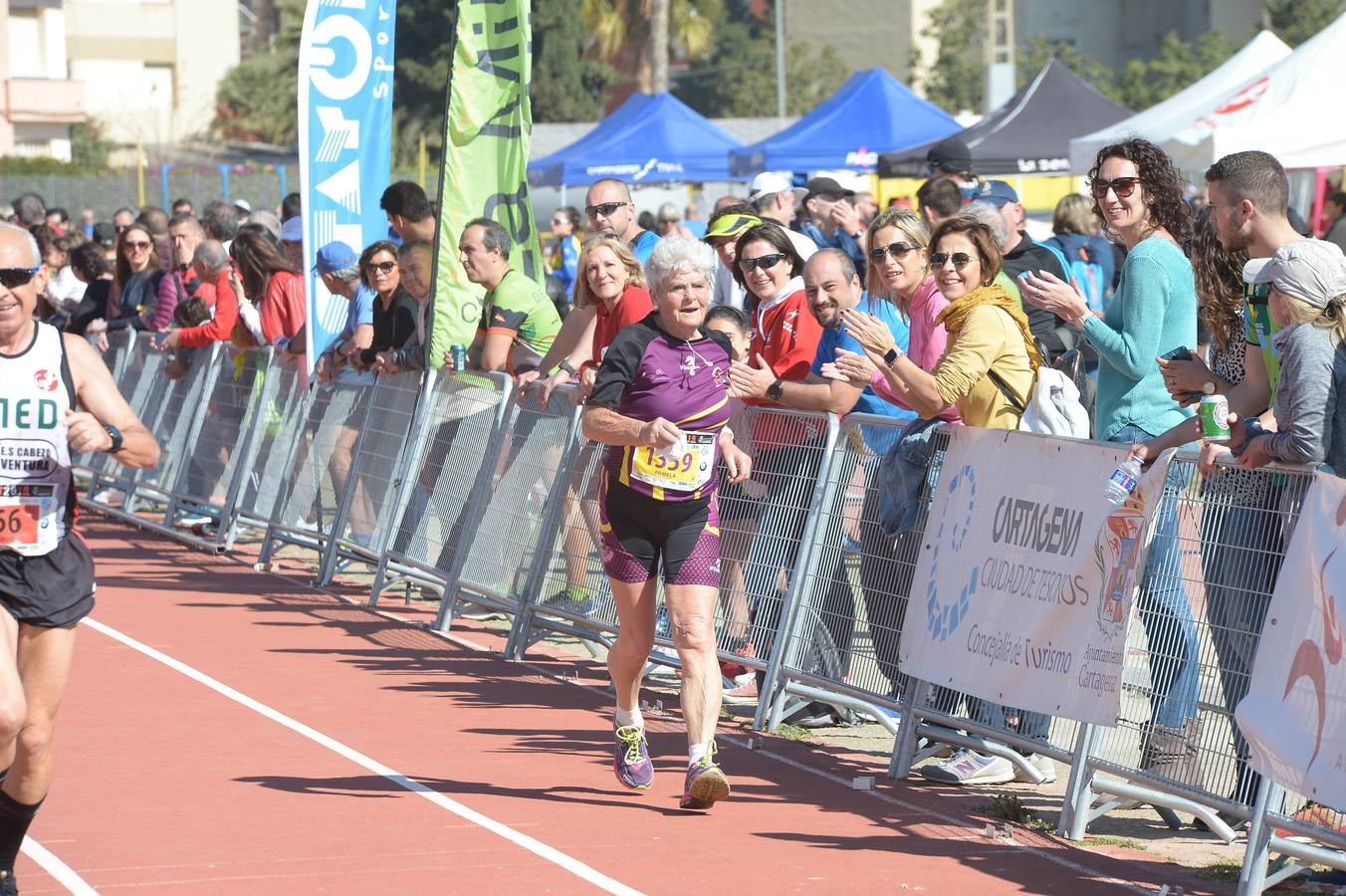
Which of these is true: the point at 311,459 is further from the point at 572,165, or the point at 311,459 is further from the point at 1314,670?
the point at 572,165

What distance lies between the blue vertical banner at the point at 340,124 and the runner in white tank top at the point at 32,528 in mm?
7771

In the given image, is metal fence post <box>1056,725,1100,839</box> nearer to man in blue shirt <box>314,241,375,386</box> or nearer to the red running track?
the red running track

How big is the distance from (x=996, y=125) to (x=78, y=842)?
15.0 metres

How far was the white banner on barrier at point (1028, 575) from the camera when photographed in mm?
7020

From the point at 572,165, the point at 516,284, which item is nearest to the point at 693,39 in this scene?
the point at 572,165

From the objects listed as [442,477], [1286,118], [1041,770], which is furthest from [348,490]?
[1286,118]

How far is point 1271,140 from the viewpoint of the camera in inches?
602

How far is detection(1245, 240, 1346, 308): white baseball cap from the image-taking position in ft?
20.3

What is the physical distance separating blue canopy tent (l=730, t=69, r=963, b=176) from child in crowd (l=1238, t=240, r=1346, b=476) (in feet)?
58.1

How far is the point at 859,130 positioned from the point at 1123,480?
1789 centimetres

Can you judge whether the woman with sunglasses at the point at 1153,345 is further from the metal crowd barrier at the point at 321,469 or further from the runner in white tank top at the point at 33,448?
the metal crowd barrier at the point at 321,469

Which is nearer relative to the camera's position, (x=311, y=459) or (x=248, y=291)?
(x=311, y=459)

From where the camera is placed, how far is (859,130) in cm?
2439

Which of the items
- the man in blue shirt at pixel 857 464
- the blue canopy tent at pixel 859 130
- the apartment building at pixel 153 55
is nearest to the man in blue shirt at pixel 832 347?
the man in blue shirt at pixel 857 464
